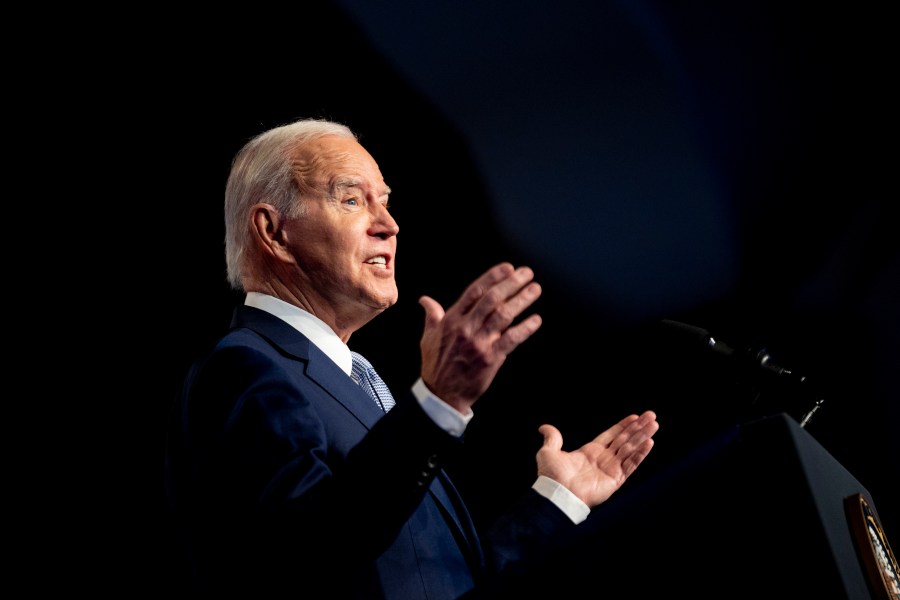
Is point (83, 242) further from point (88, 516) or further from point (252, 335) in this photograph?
point (252, 335)

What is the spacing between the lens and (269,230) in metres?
1.74

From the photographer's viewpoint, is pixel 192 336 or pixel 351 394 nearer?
pixel 351 394

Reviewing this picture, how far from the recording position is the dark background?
2.51 meters

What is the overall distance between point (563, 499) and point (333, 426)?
0.54m

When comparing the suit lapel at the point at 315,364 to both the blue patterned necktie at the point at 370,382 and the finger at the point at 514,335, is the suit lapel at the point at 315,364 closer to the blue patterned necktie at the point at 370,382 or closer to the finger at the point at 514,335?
the blue patterned necktie at the point at 370,382

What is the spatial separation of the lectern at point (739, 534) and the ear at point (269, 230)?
1.01 meters

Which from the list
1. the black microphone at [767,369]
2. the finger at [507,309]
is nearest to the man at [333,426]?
the finger at [507,309]

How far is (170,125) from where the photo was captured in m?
2.50

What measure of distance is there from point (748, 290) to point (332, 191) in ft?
5.89

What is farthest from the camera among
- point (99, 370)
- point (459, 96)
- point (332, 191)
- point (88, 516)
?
point (459, 96)

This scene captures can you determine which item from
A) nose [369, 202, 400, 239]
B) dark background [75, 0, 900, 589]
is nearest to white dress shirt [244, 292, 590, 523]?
nose [369, 202, 400, 239]

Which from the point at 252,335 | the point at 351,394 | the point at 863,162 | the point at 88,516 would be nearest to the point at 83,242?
the point at 88,516

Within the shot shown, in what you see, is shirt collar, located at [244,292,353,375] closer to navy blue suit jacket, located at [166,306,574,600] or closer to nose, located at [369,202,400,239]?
navy blue suit jacket, located at [166,306,574,600]

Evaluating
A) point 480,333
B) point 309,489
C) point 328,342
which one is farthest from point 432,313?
point 328,342
